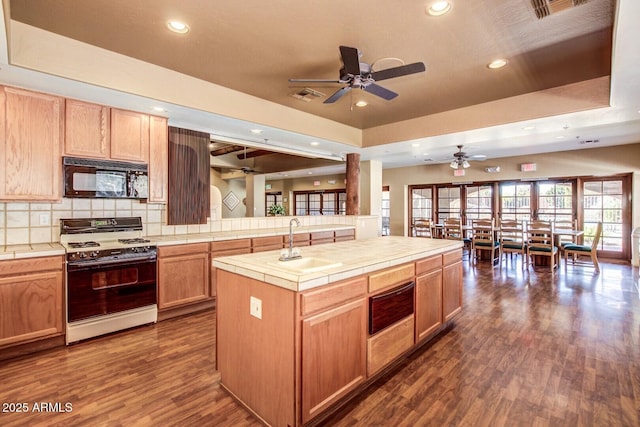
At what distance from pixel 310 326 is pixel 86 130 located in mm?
3006

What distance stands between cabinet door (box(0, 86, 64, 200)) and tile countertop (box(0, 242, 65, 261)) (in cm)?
45

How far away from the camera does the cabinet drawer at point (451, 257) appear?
9.81 feet

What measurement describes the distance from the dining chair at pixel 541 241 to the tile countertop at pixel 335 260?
3817 millimetres

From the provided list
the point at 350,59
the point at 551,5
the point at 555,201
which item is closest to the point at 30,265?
the point at 350,59

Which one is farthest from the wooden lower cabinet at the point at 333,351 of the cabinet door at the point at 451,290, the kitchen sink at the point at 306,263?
the cabinet door at the point at 451,290

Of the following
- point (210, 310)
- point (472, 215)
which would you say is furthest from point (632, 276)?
point (210, 310)

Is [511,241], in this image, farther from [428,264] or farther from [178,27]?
[178,27]

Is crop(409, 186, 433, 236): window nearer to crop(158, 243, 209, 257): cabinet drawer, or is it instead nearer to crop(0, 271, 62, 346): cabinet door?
crop(158, 243, 209, 257): cabinet drawer

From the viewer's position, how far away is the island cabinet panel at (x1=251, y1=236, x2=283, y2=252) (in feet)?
13.7

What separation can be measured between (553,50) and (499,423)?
3.07m

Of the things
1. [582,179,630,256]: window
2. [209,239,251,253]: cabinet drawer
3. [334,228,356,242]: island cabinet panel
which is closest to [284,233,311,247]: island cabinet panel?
[334,228,356,242]: island cabinet panel

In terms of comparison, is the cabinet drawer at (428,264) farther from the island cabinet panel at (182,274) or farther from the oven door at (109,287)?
the oven door at (109,287)

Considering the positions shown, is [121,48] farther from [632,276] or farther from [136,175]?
[632,276]

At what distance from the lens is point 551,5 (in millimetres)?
2094
